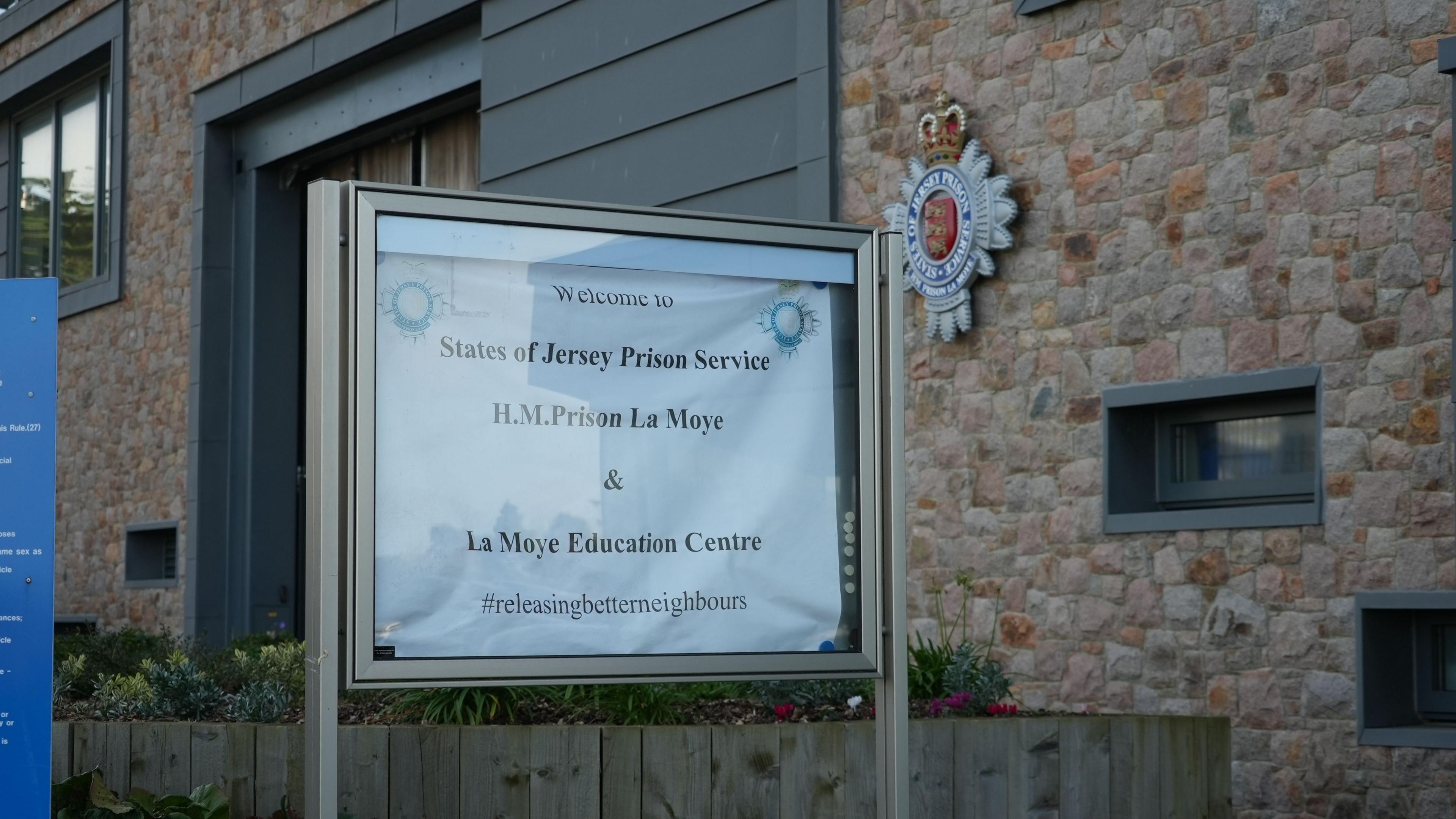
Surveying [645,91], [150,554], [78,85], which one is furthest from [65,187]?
[645,91]

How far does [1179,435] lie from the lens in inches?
301

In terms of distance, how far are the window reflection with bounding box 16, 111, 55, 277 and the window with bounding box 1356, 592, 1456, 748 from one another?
14.3 meters

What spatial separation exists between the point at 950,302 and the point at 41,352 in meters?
5.24

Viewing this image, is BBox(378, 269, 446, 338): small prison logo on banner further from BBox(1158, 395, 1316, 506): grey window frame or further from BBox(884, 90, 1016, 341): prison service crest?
BBox(884, 90, 1016, 341): prison service crest

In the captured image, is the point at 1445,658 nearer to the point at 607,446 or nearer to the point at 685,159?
the point at 607,446

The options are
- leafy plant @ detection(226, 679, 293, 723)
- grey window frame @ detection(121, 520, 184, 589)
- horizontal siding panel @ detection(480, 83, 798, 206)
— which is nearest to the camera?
leafy plant @ detection(226, 679, 293, 723)

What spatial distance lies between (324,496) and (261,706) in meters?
1.91

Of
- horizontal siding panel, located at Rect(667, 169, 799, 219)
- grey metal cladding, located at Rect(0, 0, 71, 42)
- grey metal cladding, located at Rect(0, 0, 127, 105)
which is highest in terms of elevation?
grey metal cladding, located at Rect(0, 0, 71, 42)

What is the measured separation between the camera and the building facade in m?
6.57

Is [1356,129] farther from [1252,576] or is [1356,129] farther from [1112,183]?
[1252,576]

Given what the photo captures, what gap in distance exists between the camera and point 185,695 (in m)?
5.58

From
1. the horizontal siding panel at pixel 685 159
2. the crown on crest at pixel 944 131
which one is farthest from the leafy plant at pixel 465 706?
the horizontal siding panel at pixel 685 159

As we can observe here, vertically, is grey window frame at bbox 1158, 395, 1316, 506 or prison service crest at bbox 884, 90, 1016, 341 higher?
prison service crest at bbox 884, 90, 1016, 341

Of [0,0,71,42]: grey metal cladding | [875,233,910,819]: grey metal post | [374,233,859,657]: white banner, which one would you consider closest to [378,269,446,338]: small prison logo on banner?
[374,233,859,657]: white banner
